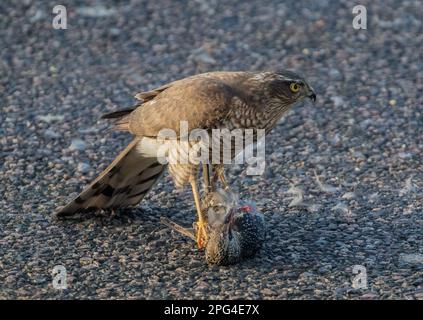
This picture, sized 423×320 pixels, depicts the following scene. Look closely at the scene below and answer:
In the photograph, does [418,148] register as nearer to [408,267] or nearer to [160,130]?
[408,267]

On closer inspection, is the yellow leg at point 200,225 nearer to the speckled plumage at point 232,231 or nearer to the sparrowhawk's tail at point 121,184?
the speckled plumage at point 232,231

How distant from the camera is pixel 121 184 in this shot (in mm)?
6918

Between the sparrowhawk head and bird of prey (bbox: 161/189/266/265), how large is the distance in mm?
752

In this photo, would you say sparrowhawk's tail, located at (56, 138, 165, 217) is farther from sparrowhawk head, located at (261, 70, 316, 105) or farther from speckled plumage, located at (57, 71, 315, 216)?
sparrowhawk head, located at (261, 70, 316, 105)

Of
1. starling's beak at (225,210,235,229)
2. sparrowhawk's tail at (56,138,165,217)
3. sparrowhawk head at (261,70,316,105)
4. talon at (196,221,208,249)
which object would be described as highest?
sparrowhawk head at (261,70,316,105)

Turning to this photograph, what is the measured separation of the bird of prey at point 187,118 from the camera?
6.43 meters

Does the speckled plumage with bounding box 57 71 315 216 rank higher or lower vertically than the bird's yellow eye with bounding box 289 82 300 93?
lower

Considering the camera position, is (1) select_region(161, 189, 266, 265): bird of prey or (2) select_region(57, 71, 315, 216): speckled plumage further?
(2) select_region(57, 71, 315, 216): speckled plumage

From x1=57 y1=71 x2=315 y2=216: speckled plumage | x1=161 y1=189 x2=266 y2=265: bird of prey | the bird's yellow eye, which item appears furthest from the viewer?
the bird's yellow eye

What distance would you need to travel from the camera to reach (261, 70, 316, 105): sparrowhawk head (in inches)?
260

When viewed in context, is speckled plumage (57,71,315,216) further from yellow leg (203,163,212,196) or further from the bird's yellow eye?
yellow leg (203,163,212,196)

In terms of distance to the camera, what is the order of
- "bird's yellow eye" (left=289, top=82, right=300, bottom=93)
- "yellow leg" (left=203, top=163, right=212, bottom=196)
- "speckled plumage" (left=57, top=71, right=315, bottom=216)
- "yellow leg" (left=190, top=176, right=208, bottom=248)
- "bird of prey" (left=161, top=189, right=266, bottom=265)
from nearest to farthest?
"bird of prey" (left=161, top=189, right=266, bottom=265)
"speckled plumage" (left=57, top=71, right=315, bottom=216)
"yellow leg" (left=190, top=176, right=208, bottom=248)
"bird's yellow eye" (left=289, top=82, right=300, bottom=93)
"yellow leg" (left=203, top=163, right=212, bottom=196)

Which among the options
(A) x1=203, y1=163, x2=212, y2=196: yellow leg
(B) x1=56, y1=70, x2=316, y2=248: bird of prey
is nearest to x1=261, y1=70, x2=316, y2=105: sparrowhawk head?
(B) x1=56, y1=70, x2=316, y2=248: bird of prey
